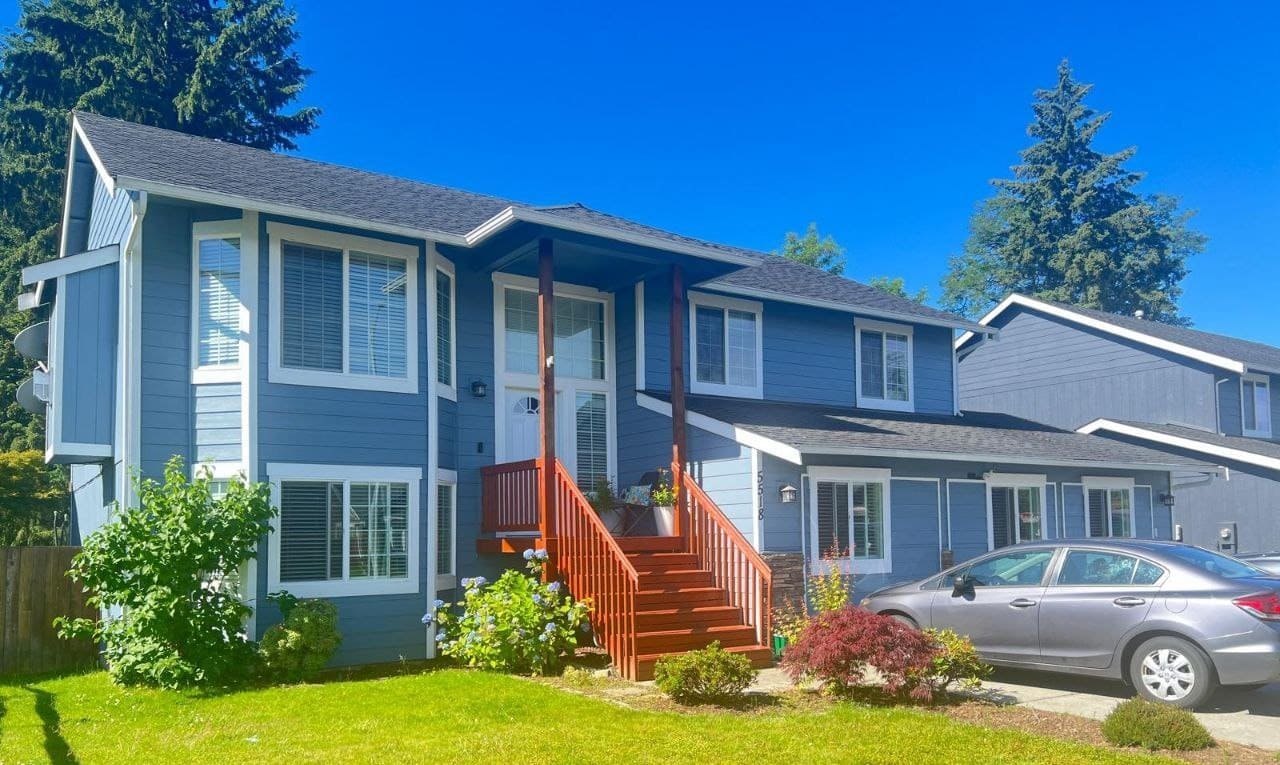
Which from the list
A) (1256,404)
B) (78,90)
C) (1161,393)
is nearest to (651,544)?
(1161,393)

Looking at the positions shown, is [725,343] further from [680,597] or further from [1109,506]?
[1109,506]

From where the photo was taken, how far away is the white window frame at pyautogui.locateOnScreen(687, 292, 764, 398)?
15.0 m

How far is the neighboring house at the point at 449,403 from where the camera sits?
428 inches

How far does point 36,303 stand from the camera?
15062 mm

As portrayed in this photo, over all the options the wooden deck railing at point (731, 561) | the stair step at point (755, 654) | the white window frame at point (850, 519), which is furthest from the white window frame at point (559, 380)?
the stair step at point (755, 654)

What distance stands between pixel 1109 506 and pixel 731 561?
9057 mm

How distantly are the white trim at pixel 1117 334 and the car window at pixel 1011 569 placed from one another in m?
11.2

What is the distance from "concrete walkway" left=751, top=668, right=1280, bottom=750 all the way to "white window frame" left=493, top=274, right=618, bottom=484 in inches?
187

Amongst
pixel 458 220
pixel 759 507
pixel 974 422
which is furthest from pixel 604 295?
pixel 974 422

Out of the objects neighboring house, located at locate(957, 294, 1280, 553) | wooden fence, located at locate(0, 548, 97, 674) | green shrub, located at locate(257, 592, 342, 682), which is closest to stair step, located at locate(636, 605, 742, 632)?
green shrub, located at locate(257, 592, 342, 682)

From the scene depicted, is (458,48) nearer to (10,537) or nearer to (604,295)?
(604,295)

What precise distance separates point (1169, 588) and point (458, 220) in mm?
9281

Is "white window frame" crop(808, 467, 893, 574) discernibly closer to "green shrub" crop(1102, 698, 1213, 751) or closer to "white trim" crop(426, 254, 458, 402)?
"white trim" crop(426, 254, 458, 402)

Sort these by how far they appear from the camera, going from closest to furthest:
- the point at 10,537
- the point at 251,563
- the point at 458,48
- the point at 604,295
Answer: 1. the point at 251,563
2. the point at 604,295
3. the point at 10,537
4. the point at 458,48
